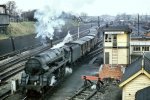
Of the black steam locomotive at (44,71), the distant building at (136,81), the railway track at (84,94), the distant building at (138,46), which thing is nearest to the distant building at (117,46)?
the distant building at (138,46)

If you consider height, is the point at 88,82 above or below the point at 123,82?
below

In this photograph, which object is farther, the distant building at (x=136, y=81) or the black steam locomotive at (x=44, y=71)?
the black steam locomotive at (x=44, y=71)

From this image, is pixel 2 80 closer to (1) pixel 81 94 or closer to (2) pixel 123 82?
(1) pixel 81 94

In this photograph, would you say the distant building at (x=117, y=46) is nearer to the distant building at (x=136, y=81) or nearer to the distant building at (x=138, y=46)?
the distant building at (x=138, y=46)

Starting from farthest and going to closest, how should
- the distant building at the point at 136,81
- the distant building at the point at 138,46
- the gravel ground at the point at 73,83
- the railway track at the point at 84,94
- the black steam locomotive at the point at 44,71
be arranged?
the distant building at the point at 138,46 → the gravel ground at the point at 73,83 → the black steam locomotive at the point at 44,71 → the railway track at the point at 84,94 → the distant building at the point at 136,81

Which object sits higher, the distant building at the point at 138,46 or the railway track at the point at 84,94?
the distant building at the point at 138,46

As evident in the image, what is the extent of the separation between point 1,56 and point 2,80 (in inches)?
624

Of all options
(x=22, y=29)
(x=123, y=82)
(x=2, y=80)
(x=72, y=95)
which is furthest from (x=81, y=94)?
(x=22, y=29)

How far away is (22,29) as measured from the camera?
269 feet

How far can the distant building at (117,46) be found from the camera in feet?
123

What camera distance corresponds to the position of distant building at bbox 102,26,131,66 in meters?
37.5

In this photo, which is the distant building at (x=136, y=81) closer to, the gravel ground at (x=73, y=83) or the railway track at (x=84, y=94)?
the railway track at (x=84, y=94)

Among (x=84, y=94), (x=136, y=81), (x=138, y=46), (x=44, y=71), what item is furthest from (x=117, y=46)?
(x=136, y=81)

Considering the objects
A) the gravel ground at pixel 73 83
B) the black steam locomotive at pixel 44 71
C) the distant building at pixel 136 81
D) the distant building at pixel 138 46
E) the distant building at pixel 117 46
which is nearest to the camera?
the distant building at pixel 136 81
